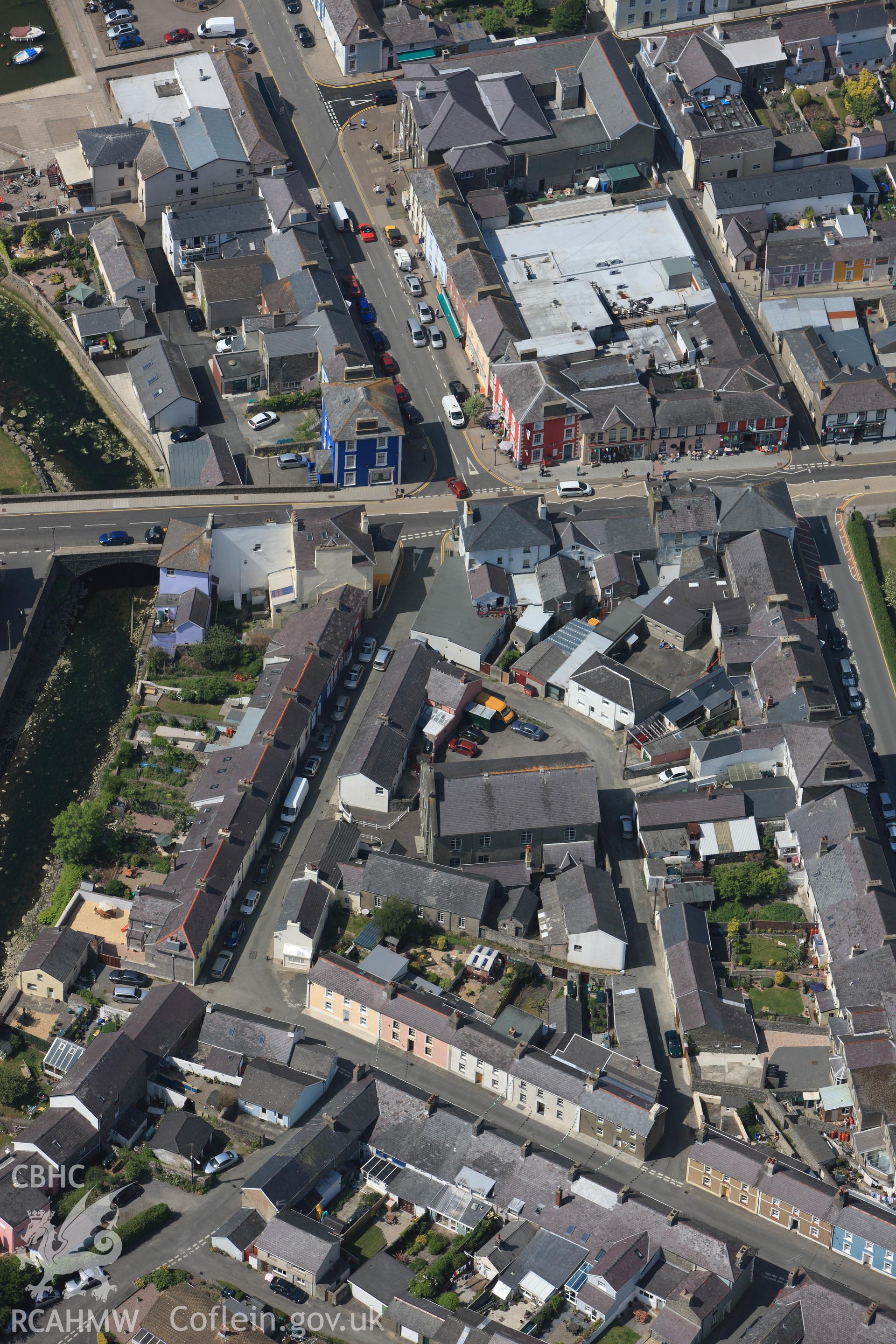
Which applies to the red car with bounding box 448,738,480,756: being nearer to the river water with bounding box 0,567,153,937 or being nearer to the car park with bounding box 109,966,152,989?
the river water with bounding box 0,567,153,937

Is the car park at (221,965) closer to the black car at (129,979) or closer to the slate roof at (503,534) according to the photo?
the black car at (129,979)

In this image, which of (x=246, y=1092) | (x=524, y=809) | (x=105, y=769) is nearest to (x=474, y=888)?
(x=524, y=809)

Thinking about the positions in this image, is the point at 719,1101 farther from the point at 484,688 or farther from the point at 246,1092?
the point at 484,688

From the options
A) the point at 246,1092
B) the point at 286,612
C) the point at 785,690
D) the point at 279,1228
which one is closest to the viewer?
the point at 279,1228

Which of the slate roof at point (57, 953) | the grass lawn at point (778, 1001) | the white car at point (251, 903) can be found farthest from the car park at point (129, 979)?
the grass lawn at point (778, 1001)

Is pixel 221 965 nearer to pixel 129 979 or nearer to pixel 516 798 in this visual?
pixel 129 979

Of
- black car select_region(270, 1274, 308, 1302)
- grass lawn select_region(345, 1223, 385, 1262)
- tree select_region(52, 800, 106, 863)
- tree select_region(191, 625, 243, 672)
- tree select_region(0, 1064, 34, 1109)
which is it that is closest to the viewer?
black car select_region(270, 1274, 308, 1302)

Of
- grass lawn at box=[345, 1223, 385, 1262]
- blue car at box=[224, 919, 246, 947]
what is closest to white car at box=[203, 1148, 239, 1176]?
grass lawn at box=[345, 1223, 385, 1262]
